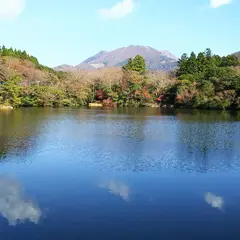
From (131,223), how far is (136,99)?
42998mm

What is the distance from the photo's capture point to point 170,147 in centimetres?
1375

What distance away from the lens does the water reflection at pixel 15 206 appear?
6230 millimetres

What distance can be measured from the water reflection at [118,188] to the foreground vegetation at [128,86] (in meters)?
31.7

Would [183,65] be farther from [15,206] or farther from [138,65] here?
[15,206]

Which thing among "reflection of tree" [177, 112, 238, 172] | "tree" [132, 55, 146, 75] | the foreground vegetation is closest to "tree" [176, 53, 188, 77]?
the foreground vegetation

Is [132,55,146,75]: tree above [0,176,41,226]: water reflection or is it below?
above

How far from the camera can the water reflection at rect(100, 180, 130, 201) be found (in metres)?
7.68

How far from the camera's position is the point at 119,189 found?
8125 millimetres

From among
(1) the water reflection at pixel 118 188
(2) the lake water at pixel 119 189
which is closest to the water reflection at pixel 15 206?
(2) the lake water at pixel 119 189

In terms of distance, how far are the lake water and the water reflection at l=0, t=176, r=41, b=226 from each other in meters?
0.02

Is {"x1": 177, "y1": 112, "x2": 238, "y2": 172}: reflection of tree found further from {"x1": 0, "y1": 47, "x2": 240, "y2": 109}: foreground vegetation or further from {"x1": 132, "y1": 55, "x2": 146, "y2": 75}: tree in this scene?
{"x1": 132, "y1": 55, "x2": 146, "y2": 75}: tree

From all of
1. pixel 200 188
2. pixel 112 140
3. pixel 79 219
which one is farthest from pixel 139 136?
pixel 79 219

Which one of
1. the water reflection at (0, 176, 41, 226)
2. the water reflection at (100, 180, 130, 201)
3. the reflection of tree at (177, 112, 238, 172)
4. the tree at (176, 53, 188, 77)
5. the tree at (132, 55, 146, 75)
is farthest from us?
the tree at (132, 55, 146, 75)

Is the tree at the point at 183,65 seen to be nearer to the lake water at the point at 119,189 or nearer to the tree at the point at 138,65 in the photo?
the tree at the point at 138,65
